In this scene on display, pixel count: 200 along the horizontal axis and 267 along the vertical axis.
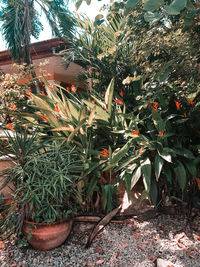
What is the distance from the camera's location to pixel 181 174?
87.0 inches

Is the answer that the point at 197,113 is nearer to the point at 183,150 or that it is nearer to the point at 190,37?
the point at 183,150

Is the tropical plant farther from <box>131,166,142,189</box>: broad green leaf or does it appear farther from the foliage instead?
the foliage

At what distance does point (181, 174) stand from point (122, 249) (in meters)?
0.94

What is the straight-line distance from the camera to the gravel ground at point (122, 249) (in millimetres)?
1961

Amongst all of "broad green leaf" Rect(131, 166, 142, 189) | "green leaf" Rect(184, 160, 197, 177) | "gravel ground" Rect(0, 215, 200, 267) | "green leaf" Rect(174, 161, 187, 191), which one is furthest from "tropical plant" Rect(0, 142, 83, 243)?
"green leaf" Rect(184, 160, 197, 177)

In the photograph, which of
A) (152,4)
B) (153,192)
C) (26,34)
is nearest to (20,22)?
(26,34)

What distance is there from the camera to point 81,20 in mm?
3895

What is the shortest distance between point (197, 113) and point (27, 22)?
740 centimetres

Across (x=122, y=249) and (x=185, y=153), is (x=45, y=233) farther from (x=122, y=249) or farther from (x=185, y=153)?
(x=185, y=153)

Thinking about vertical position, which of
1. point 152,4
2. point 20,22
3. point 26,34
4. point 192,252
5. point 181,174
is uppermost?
point 20,22

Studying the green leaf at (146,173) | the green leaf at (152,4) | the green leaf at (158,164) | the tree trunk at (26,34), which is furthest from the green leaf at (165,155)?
the tree trunk at (26,34)

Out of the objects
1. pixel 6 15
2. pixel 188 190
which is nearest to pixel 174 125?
pixel 188 190

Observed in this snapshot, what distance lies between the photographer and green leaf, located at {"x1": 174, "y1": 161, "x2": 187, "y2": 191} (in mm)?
2185

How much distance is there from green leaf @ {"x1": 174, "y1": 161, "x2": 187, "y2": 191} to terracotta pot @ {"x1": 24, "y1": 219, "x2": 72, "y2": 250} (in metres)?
1.20
